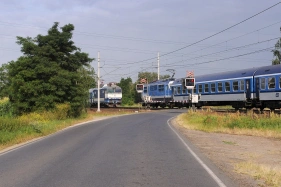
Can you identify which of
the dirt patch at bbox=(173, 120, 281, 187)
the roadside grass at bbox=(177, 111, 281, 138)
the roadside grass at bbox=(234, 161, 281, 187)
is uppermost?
the roadside grass at bbox=(177, 111, 281, 138)

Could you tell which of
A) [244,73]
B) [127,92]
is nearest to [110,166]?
[244,73]

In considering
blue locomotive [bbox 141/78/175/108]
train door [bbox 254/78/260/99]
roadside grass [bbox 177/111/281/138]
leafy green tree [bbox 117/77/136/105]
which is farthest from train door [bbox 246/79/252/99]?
leafy green tree [bbox 117/77/136/105]

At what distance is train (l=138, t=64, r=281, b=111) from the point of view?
31406mm

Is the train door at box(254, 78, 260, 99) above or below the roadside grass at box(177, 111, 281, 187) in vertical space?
above

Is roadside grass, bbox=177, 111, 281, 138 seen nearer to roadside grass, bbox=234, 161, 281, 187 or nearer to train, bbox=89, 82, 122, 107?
roadside grass, bbox=234, 161, 281, 187

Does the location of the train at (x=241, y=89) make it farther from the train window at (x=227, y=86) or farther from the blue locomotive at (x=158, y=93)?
the blue locomotive at (x=158, y=93)

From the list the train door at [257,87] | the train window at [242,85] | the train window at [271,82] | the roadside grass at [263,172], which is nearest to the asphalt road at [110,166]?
the roadside grass at [263,172]

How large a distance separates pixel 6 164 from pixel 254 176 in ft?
24.0

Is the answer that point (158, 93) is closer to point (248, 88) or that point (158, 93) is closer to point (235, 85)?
point (235, 85)

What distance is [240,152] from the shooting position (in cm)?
1534

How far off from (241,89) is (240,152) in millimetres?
21095

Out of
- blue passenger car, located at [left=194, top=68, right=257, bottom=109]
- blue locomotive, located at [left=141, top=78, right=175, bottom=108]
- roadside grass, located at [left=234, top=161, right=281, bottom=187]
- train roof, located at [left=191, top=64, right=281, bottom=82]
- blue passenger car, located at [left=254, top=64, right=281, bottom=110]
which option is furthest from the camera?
blue locomotive, located at [left=141, top=78, right=175, bottom=108]

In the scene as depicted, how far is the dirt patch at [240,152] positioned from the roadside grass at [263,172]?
0.10m

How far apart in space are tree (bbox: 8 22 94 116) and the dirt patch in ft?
60.0
